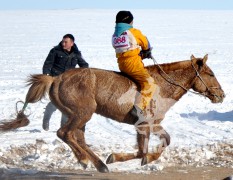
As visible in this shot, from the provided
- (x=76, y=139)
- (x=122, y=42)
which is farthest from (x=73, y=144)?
(x=122, y=42)

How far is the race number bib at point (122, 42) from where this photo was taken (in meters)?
6.69

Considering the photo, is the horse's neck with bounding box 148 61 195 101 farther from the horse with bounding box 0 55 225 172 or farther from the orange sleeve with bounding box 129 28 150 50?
the orange sleeve with bounding box 129 28 150 50

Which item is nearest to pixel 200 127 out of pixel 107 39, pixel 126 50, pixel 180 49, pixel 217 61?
pixel 126 50

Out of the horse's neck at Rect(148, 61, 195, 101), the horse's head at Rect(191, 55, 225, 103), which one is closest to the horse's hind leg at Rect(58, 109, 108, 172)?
the horse's neck at Rect(148, 61, 195, 101)

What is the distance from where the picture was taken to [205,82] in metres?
7.10

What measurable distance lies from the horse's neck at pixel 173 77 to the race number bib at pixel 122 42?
498 mm

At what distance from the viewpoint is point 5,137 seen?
8734mm

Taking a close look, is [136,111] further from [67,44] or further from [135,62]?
[67,44]

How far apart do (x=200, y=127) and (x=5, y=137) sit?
12.6 ft

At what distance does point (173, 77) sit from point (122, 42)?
90cm

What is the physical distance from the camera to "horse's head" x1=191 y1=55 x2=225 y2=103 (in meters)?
7.05

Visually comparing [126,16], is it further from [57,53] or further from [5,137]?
[5,137]

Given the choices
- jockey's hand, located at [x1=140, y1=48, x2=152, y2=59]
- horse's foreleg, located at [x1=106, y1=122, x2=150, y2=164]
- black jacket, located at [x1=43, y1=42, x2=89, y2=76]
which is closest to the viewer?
horse's foreleg, located at [x1=106, y1=122, x2=150, y2=164]

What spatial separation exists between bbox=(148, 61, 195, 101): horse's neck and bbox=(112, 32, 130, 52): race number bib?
1.63 ft
